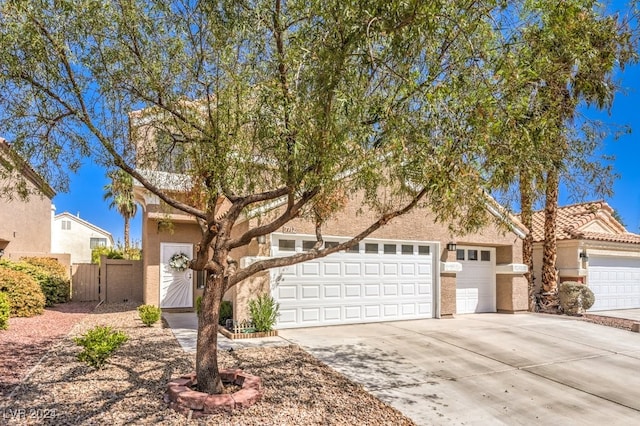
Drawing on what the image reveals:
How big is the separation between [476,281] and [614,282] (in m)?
7.19

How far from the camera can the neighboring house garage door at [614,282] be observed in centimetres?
1700

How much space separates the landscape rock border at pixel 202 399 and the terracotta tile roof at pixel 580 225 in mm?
14202

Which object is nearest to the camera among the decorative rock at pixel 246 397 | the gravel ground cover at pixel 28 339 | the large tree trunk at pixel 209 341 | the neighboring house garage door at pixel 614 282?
the decorative rock at pixel 246 397

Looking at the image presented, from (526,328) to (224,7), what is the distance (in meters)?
10.9

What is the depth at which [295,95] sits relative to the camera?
5457 mm

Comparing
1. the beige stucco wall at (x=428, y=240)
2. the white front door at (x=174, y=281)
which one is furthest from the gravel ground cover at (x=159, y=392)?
the white front door at (x=174, y=281)

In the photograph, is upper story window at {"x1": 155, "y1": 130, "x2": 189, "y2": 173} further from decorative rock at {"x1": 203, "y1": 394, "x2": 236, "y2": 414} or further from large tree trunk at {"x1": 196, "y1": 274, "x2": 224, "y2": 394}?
decorative rock at {"x1": 203, "y1": 394, "x2": 236, "y2": 414}

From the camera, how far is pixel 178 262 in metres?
15.4

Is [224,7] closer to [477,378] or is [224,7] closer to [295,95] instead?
[295,95]

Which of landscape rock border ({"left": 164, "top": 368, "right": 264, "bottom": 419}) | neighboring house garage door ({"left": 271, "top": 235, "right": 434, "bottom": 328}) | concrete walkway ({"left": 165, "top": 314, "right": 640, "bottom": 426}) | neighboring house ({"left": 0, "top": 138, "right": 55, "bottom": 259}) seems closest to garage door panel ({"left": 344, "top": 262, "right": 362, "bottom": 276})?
neighboring house garage door ({"left": 271, "top": 235, "right": 434, "bottom": 328})

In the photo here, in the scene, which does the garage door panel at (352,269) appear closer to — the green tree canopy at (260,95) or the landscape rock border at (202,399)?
the green tree canopy at (260,95)

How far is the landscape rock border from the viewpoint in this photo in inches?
215

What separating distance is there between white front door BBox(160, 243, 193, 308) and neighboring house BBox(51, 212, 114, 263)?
28104 mm

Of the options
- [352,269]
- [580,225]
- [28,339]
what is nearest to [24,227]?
[28,339]
